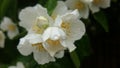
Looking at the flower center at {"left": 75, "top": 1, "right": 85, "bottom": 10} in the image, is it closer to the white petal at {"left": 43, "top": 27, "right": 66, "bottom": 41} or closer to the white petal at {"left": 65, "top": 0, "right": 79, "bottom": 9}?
the white petal at {"left": 65, "top": 0, "right": 79, "bottom": 9}

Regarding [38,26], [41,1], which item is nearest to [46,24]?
Result: [38,26]

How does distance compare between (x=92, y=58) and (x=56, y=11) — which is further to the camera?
(x=92, y=58)

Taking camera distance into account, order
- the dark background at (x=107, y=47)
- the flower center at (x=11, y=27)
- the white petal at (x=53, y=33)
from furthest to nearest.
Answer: the dark background at (x=107, y=47), the flower center at (x=11, y=27), the white petal at (x=53, y=33)

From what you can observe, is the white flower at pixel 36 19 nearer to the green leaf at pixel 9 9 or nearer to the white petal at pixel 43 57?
the white petal at pixel 43 57

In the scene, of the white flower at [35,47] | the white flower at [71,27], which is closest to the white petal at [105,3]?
the white flower at [71,27]

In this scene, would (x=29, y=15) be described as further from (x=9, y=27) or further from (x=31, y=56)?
(x=9, y=27)

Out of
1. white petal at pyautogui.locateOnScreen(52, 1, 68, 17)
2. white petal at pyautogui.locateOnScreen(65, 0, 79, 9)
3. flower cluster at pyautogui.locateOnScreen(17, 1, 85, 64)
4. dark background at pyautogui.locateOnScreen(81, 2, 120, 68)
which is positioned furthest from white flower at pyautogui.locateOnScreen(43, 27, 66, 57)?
dark background at pyautogui.locateOnScreen(81, 2, 120, 68)

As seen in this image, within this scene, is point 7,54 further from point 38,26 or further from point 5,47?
point 38,26
